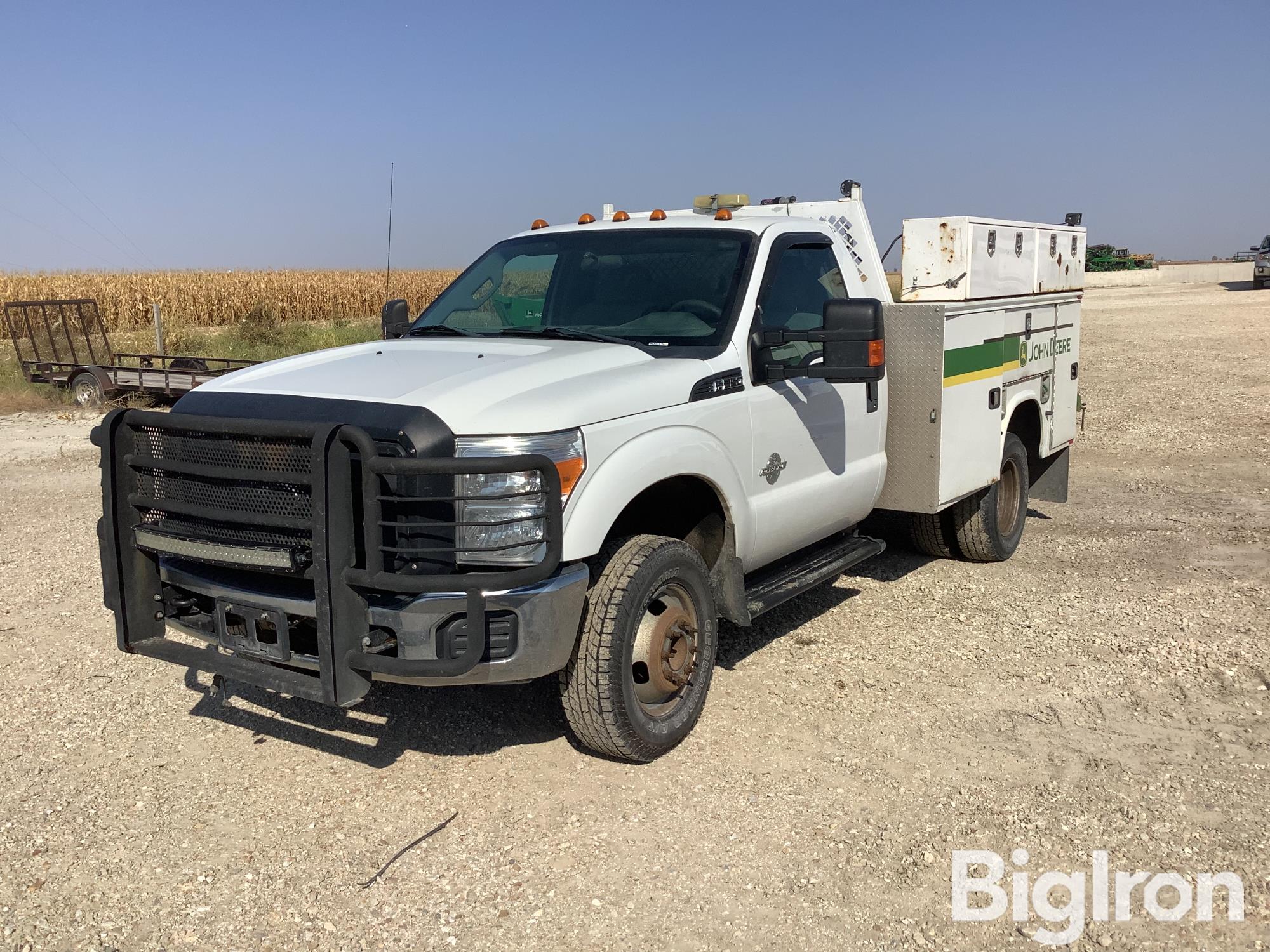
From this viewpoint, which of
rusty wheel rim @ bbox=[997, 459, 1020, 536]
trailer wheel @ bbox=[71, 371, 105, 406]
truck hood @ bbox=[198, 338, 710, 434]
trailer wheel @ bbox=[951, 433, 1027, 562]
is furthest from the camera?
trailer wheel @ bbox=[71, 371, 105, 406]

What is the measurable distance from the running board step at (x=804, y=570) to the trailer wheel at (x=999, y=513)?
132 cm

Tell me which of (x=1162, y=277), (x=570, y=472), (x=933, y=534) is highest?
(x=1162, y=277)

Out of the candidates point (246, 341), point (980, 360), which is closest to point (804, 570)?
point (980, 360)

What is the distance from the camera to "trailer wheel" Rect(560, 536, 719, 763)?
406 cm

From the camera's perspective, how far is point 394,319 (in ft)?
19.6

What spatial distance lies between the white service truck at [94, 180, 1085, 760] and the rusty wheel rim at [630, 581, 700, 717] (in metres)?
0.01

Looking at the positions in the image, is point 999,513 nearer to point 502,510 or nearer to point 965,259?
point 965,259

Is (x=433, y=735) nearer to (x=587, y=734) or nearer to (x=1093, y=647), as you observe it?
(x=587, y=734)

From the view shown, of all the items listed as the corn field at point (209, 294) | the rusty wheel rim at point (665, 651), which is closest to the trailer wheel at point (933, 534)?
the rusty wheel rim at point (665, 651)

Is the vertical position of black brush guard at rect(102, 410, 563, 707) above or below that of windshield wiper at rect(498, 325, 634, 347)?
below

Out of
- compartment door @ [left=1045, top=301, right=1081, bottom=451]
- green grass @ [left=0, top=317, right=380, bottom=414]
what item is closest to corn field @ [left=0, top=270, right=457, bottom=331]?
green grass @ [left=0, top=317, right=380, bottom=414]

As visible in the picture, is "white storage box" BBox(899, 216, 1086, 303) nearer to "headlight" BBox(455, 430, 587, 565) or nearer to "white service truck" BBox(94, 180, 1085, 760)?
"white service truck" BBox(94, 180, 1085, 760)

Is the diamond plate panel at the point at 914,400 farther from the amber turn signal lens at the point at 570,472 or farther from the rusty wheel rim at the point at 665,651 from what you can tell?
the amber turn signal lens at the point at 570,472

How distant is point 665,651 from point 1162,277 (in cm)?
5120
